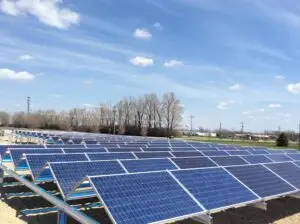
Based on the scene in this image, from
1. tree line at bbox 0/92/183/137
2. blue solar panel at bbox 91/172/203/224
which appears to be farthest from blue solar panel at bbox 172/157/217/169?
tree line at bbox 0/92/183/137

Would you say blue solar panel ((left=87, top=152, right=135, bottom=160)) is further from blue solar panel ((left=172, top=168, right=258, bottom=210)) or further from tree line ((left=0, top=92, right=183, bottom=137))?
tree line ((left=0, top=92, right=183, bottom=137))

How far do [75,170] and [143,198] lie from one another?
339cm

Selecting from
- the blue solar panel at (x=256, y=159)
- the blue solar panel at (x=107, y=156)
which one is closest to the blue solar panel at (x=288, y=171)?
the blue solar panel at (x=256, y=159)

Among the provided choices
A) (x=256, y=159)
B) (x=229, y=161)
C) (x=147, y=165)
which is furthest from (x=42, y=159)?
(x=256, y=159)

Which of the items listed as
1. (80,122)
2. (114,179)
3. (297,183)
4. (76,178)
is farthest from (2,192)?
(80,122)

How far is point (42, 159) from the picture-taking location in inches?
447

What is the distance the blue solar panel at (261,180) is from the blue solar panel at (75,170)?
3.57 meters

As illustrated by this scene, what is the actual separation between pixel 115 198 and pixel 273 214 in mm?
7150

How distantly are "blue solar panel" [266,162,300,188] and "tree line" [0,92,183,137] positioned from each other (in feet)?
256

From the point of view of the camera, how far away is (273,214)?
11117 millimetres

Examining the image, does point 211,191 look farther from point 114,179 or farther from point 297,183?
point 297,183

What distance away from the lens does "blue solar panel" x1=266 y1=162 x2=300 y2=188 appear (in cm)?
1122

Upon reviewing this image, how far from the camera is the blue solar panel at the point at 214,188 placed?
24.6ft

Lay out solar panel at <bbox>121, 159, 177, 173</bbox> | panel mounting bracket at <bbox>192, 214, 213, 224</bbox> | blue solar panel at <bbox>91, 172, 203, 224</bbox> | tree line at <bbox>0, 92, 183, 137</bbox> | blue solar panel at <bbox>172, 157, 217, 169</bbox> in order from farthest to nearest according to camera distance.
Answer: tree line at <bbox>0, 92, 183, 137</bbox>
blue solar panel at <bbox>172, 157, 217, 169</bbox>
solar panel at <bbox>121, 159, 177, 173</bbox>
panel mounting bracket at <bbox>192, 214, 213, 224</bbox>
blue solar panel at <bbox>91, 172, 203, 224</bbox>
